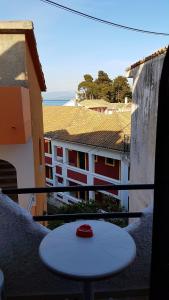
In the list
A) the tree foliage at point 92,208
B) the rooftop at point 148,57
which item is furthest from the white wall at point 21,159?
the tree foliage at point 92,208

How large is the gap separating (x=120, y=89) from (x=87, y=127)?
2272 cm

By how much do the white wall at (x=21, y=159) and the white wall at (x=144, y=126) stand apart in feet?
13.3

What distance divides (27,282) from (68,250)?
1.02m

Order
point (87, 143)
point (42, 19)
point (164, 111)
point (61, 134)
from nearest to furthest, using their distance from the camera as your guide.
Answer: point (164, 111) → point (42, 19) → point (87, 143) → point (61, 134)

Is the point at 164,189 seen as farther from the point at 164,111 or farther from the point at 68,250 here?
the point at 68,250

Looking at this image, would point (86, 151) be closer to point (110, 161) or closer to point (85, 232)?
point (110, 161)

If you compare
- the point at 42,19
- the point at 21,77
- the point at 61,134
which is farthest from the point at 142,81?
the point at 61,134

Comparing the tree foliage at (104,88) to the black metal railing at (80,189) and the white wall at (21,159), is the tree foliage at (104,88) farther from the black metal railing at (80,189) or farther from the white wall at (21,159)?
the black metal railing at (80,189)

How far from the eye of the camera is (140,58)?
1070 cm

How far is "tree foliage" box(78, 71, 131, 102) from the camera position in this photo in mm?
46188

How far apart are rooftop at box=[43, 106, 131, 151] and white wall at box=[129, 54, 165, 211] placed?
8579mm

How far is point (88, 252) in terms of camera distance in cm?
173

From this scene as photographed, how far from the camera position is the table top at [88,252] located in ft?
5.20

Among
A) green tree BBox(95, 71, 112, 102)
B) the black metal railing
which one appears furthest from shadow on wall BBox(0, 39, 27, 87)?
green tree BBox(95, 71, 112, 102)
